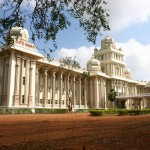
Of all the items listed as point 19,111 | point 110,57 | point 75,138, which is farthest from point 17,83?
point 110,57

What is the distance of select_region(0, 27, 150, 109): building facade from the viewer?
46.7 m

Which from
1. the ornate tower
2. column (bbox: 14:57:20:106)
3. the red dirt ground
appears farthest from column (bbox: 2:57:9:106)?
the ornate tower

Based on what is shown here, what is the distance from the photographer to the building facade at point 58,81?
153 feet

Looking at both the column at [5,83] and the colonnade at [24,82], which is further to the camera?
the colonnade at [24,82]

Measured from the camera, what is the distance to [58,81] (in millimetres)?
62750

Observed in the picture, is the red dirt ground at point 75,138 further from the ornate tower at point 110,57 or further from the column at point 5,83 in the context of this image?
the ornate tower at point 110,57

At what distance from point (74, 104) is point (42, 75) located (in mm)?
13546

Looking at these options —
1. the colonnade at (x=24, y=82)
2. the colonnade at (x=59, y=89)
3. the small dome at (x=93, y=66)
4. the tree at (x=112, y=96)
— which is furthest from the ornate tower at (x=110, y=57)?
the colonnade at (x=24, y=82)

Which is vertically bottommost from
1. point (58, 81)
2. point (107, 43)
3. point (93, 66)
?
point (58, 81)

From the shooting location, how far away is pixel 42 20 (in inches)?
491

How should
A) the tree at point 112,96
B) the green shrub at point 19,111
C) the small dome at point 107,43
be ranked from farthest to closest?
the small dome at point 107,43 → the tree at point 112,96 → the green shrub at point 19,111

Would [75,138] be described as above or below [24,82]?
below

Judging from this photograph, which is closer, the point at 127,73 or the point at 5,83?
the point at 5,83

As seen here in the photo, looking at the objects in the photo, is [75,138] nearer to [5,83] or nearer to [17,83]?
[17,83]
